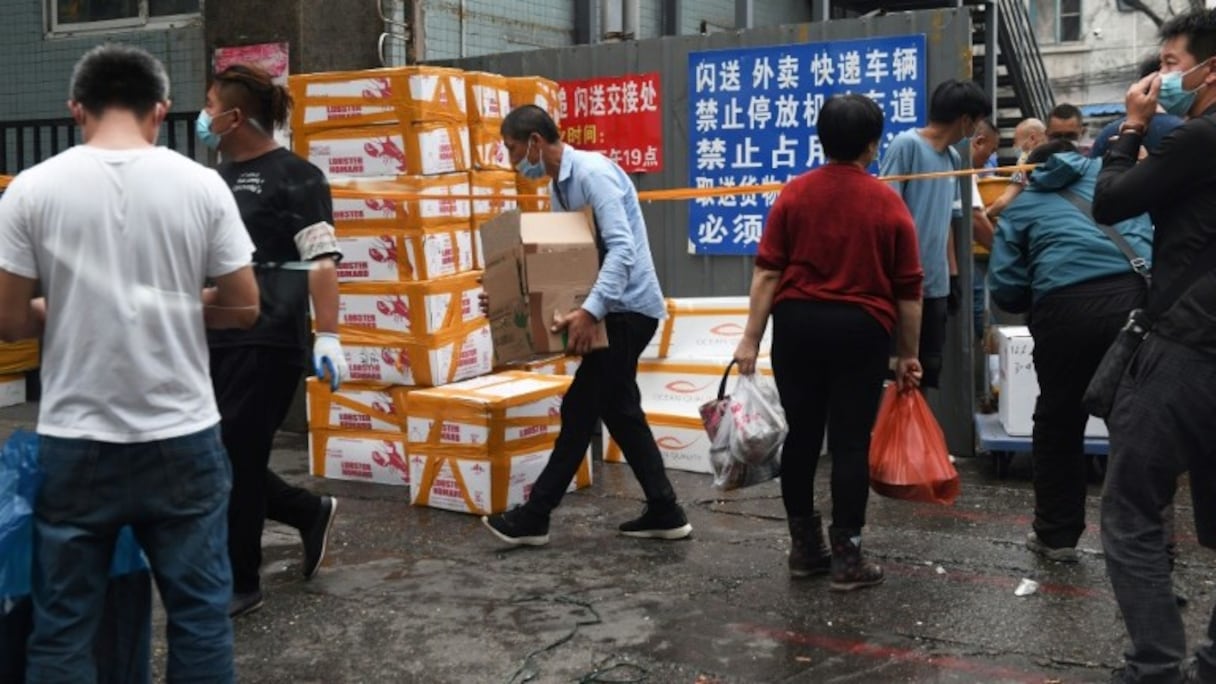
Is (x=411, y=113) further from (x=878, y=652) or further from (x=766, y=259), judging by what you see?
(x=878, y=652)

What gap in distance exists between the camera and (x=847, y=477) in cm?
545

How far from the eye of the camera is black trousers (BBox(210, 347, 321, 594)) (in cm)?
509

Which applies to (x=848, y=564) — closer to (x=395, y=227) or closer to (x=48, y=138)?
(x=395, y=227)

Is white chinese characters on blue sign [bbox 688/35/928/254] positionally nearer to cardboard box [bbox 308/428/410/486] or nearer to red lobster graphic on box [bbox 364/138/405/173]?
red lobster graphic on box [bbox 364/138/405/173]

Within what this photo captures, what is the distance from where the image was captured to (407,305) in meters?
7.50

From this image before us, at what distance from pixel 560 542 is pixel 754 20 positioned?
9.71 m

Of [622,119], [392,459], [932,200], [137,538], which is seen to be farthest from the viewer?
[622,119]

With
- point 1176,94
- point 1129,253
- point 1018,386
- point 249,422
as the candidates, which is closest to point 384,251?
point 249,422

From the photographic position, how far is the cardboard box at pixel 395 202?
742cm

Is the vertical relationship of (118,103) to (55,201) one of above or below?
above

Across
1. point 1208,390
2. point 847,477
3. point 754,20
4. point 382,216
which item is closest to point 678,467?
point 382,216

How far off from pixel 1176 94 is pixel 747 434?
2115 millimetres

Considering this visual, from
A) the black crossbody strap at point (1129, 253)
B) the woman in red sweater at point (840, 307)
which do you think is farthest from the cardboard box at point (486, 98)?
the black crossbody strap at point (1129, 253)

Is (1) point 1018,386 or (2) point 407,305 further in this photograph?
(1) point 1018,386
